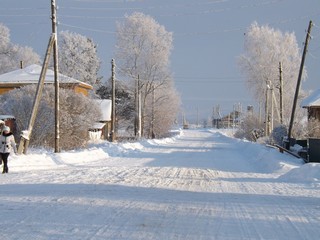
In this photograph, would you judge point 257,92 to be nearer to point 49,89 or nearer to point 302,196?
point 49,89

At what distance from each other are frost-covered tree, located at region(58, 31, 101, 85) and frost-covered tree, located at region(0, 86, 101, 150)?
40.0 m

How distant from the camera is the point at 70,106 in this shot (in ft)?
105

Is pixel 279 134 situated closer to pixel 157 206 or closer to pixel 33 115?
pixel 33 115

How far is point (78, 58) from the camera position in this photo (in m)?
75.5

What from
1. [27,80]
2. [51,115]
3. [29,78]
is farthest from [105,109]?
[51,115]

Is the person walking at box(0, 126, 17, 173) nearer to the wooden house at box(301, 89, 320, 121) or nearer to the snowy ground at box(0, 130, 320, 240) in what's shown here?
the snowy ground at box(0, 130, 320, 240)

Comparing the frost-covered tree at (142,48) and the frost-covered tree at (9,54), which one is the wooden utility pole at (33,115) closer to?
the frost-covered tree at (142,48)

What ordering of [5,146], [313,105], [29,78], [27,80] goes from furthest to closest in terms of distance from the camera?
[29,78]
[27,80]
[313,105]
[5,146]

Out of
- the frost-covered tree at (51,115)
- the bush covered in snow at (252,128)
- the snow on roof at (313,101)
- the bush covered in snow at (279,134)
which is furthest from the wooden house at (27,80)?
the snow on roof at (313,101)

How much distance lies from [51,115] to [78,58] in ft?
152

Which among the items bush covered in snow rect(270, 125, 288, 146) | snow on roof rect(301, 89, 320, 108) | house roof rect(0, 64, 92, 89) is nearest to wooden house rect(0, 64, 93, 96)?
house roof rect(0, 64, 92, 89)

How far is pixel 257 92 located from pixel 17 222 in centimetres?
5642

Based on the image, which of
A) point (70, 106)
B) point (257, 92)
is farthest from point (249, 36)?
point (70, 106)

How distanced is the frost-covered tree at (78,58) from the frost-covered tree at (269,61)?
84.3ft
